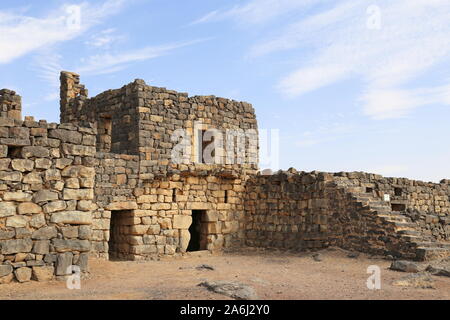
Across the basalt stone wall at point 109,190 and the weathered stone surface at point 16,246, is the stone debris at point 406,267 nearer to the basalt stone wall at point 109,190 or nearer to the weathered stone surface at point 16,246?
the basalt stone wall at point 109,190

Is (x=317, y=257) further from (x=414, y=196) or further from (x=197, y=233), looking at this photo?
(x=414, y=196)

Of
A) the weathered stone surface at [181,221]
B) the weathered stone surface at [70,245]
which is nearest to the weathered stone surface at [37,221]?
the weathered stone surface at [70,245]

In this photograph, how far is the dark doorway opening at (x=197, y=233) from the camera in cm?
1479

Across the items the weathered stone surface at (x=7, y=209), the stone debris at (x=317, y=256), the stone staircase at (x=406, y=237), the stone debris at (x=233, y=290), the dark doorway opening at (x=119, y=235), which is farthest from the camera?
the dark doorway opening at (x=119, y=235)

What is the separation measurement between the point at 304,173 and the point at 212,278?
6.13 m

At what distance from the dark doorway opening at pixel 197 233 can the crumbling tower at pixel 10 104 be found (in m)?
6.29

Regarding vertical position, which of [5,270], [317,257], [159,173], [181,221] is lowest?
[317,257]

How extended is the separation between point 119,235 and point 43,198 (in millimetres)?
5541

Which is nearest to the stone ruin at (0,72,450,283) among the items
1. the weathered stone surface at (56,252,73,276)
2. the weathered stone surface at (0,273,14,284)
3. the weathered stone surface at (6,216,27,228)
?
the weathered stone surface at (56,252,73,276)

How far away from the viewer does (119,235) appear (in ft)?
44.3

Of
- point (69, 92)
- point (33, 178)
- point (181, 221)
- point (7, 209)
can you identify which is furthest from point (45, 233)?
point (69, 92)

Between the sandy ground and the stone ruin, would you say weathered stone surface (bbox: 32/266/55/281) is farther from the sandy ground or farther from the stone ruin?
the stone ruin

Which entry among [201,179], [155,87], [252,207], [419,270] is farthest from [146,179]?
[419,270]

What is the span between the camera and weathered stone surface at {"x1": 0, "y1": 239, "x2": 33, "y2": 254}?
7.72 m
